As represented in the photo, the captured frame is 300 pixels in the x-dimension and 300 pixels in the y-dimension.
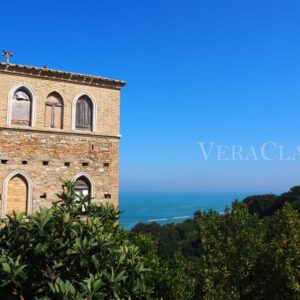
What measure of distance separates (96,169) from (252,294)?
9.40 meters

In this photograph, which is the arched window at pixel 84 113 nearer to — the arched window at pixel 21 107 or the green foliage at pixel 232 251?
the arched window at pixel 21 107

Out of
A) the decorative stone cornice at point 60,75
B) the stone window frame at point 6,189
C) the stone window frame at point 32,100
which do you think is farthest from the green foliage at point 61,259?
the decorative stone cornice at point 60,75

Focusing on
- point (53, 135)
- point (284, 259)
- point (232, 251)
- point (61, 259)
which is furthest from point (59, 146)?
point (284, 259)

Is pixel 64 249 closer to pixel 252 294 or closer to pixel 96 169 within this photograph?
pixel 252 294

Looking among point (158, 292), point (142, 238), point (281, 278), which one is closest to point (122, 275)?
point (158, 292)

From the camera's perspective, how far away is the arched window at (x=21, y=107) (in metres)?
15.7

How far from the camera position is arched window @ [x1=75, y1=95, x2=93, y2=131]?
17266mm

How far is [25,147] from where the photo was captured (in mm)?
15758

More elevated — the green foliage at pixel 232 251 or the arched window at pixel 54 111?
the arched window at pixel 54 111

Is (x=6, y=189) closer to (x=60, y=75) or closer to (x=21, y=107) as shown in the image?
(x=21, y=107)

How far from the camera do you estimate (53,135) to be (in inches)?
648

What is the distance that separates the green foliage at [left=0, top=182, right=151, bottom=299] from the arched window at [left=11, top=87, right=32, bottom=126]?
29.1 ft

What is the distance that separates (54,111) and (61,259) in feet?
34.6

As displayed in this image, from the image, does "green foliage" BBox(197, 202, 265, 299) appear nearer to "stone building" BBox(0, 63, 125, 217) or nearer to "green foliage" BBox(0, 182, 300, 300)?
"green foliage" BBox(0, 182, 300, 300)
